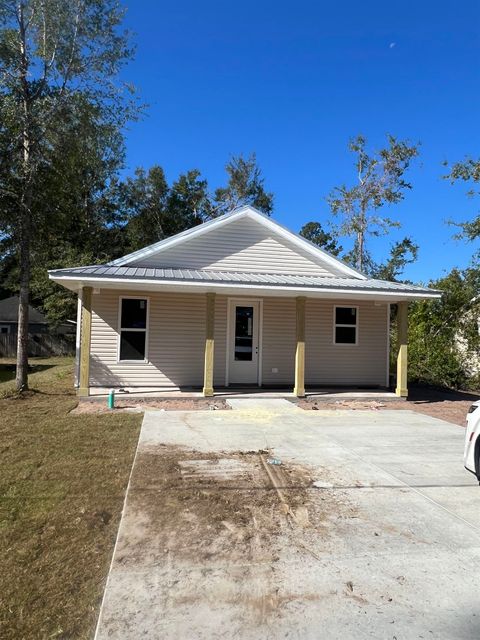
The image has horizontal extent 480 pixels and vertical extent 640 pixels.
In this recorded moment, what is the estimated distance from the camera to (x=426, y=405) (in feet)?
35.8

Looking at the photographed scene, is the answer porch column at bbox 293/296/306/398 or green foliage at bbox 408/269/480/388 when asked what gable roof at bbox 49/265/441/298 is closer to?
porch column at bbox 293/296/306/398

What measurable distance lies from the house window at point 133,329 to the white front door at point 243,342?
2.29 meters

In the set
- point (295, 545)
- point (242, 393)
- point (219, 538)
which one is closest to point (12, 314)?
point (242, 393)

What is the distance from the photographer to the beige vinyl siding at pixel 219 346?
11.6 meters

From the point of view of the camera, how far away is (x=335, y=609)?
106 inches

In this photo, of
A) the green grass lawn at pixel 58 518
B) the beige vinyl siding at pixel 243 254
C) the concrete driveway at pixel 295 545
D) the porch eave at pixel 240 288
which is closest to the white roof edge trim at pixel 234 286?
the porch eave at pixel 240 288

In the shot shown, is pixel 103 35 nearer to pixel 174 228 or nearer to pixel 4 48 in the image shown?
pixel 4 48

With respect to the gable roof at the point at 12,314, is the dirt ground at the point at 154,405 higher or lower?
lower

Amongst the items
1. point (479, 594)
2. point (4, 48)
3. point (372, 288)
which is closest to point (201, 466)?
point (479, 594)

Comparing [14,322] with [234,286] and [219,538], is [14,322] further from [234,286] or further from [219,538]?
[219,538]

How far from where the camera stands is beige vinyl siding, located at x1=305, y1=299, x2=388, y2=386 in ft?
42.1

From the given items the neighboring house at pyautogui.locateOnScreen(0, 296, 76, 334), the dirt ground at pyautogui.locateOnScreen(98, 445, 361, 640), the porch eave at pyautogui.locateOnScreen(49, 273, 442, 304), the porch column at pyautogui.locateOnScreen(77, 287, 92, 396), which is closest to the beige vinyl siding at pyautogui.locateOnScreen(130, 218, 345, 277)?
the porch eave at pyautogui.locateOnScreen(49, 273, 442, 304)

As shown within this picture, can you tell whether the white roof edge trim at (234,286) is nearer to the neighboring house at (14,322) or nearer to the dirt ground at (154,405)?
the dirt ground at (154,405)

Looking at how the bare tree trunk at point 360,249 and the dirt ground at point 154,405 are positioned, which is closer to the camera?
the dirt ground at point 154,405
